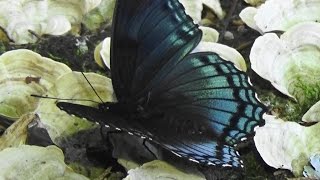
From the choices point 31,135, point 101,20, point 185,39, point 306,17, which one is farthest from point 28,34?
point 306,17

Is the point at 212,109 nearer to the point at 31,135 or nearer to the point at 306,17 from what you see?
the point at 31,135

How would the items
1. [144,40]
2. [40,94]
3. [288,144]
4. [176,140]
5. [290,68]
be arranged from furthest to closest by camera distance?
1. [290,68]
2. [40,94]
3. [288,144]
4. [144,40]
5. [176,140]

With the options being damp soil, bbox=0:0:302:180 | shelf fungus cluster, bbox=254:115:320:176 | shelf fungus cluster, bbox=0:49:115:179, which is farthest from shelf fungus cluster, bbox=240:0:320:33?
shelf fungus cluster, bbox=0:49:115:179

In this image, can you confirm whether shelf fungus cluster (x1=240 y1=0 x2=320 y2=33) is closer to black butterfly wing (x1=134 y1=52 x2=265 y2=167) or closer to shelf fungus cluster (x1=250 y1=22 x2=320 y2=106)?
shelf fungus cluster (x1=250 y1=22 x2=320 y2=106)

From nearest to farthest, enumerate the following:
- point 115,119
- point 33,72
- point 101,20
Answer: point 115,119, point 33,72, point 101,20

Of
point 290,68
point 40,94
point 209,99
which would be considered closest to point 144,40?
point 209,99

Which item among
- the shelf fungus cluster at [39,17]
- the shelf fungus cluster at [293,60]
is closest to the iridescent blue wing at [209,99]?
the shelf fungus cluster at [293,60]

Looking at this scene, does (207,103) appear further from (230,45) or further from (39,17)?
(39,17)
